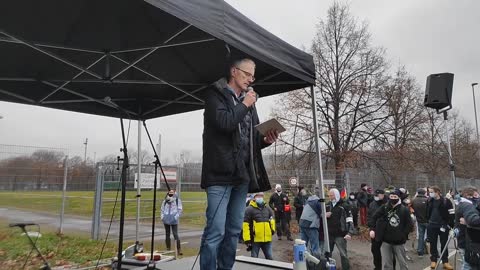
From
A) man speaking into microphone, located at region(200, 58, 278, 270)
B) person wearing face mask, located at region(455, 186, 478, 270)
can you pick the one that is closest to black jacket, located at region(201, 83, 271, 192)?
man speaking into microphone, located at region(200, 58, 278, 270)

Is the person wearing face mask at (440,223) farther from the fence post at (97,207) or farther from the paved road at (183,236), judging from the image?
the fence post at (97,207)

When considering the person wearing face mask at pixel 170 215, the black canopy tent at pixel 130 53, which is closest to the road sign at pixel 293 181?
the person wearing face mask at pixel 170 215

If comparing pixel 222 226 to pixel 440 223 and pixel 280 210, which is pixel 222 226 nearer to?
pixel 440 223

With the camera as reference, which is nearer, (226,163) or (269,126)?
(226,163)

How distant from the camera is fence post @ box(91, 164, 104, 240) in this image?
10.0 meters

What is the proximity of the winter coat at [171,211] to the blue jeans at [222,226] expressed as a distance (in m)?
7.69

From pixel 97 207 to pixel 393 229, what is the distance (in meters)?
7.93

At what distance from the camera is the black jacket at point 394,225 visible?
676cm

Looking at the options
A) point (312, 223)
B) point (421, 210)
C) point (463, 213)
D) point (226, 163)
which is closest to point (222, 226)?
point (226, 163)

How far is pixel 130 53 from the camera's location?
3.70 metres

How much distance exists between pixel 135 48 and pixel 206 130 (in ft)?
4.63

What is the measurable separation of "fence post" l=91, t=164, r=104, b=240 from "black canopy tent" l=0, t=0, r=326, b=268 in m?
5.57

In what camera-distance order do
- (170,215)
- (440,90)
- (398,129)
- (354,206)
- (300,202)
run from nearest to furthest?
(440,90)
(170,215)
(354,206)
(300,202)
(398,129)

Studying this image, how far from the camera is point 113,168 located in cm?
1076
